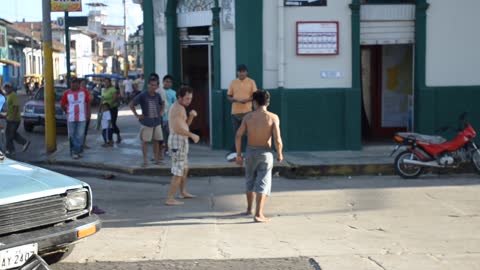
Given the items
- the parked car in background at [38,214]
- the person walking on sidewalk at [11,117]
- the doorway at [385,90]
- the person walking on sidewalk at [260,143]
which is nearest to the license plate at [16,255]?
the parked car in background at [38,214]

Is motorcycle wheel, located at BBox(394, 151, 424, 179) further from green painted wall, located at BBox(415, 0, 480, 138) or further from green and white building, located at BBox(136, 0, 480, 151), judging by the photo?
green painted wall, located at BBox(415, 0, 480, 138)

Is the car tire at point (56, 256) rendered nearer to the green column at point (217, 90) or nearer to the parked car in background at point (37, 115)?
the green column at point (217, 90)

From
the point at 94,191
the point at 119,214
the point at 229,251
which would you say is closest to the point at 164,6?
the point at 94,191

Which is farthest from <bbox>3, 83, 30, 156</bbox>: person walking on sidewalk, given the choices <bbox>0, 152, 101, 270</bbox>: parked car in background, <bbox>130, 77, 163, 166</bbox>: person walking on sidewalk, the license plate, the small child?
the license plate

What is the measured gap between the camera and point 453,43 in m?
14.4

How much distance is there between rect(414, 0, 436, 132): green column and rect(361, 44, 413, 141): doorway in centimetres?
172

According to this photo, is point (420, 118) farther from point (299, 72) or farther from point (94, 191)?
point (94, 191)

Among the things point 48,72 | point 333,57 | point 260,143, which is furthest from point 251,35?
point 260,143

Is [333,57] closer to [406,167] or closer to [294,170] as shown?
[294,170]

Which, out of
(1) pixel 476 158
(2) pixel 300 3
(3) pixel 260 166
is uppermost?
(2) pixel 300 3

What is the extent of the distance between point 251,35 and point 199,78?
3.00m

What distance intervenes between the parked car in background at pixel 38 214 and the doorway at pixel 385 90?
1095 cm

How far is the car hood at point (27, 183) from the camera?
229 inches

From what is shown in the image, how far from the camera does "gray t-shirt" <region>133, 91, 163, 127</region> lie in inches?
509
